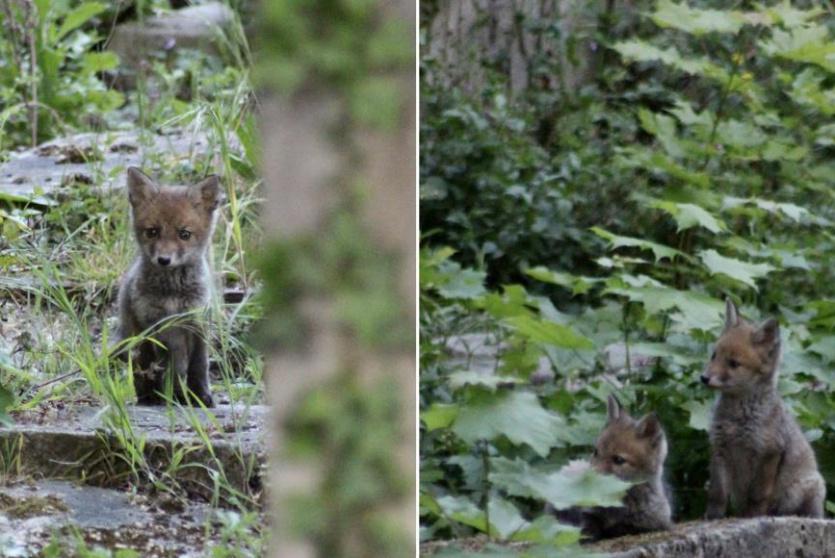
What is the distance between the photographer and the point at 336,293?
3.85ft

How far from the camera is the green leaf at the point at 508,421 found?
3062 millimetres

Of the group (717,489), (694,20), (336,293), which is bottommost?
(717,489)

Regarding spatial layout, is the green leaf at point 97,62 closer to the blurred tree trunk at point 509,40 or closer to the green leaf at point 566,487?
the blurred tree trunk at point 509,40

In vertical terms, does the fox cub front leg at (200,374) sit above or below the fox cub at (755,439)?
above

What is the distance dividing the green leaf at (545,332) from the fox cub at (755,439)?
0.50 meters

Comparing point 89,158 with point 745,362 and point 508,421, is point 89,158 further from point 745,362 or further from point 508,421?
point 745,362

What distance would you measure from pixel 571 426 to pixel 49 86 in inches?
103

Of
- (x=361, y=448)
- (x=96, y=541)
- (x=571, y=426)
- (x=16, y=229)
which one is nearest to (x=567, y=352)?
(x=571, y=426)

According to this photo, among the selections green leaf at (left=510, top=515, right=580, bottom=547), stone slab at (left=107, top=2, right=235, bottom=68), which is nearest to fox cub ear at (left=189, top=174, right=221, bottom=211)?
green leaf at (left=510, top=515, right=580, bottom=547)

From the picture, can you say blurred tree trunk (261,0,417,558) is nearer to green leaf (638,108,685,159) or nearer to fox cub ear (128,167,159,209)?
fox cub ear (128,167,159,209)

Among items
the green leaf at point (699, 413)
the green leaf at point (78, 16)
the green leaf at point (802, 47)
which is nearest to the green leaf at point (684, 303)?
the green leaf at point (699, 413)

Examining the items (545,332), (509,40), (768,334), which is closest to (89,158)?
(545,332)

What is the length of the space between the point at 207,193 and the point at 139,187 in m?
0.18

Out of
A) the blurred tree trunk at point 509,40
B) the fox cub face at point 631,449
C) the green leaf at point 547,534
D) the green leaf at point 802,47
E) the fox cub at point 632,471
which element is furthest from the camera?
the blurred tree trunk at point 509,40
